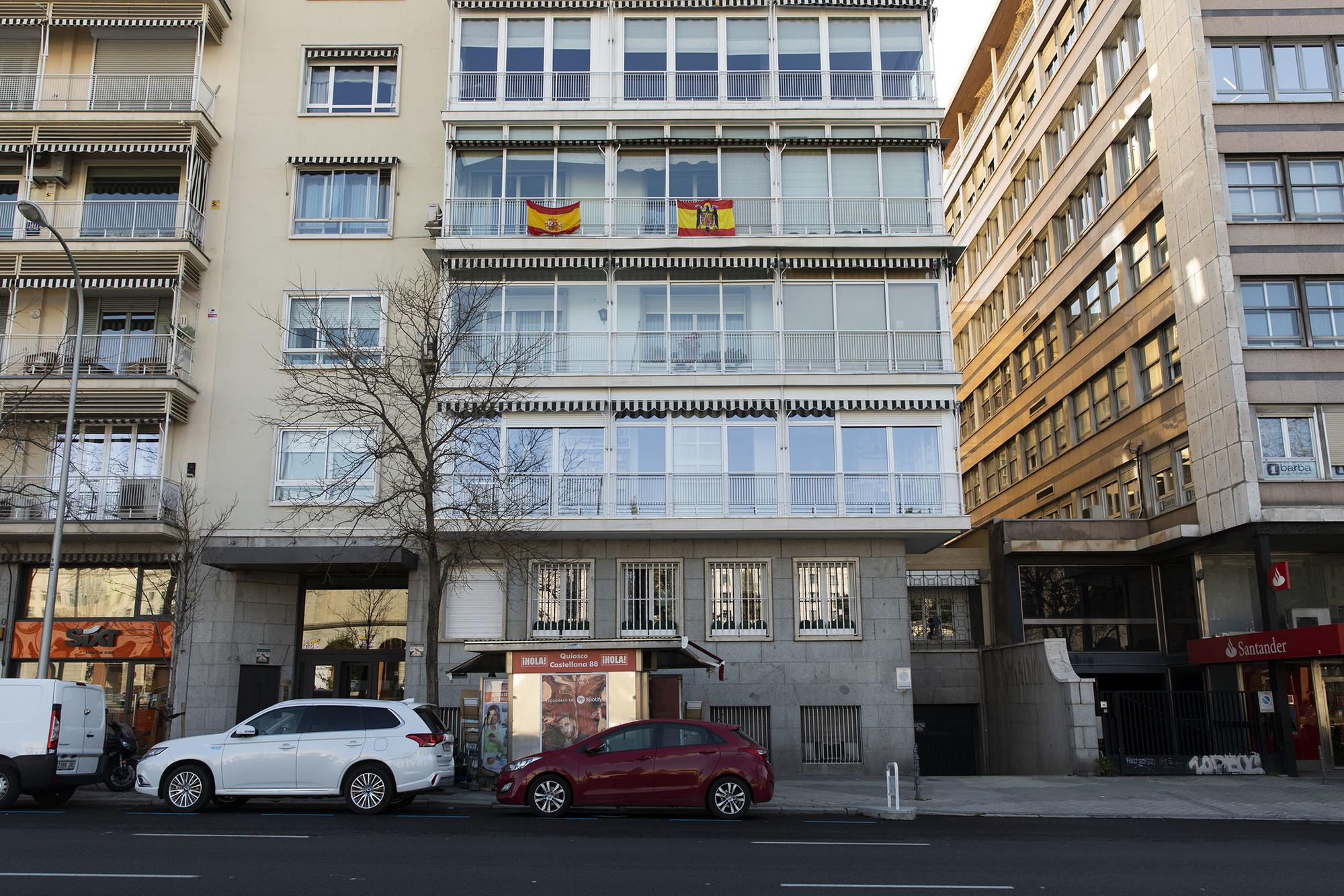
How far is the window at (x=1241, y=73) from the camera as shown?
27.3 metres

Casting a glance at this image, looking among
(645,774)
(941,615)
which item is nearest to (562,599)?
(645,774)

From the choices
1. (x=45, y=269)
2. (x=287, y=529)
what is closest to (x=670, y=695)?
(x=287, y=529)

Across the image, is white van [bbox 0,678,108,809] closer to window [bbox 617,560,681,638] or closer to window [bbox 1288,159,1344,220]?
window [bbox 617,560,681,638]

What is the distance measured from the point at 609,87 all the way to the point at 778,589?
1308cm

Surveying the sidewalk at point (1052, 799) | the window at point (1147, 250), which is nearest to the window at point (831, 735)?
the sidewalk at point (1052, 799)

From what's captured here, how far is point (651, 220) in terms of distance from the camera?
26.6m

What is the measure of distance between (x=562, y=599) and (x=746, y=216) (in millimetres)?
10237

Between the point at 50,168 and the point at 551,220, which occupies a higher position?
the point at 50,168

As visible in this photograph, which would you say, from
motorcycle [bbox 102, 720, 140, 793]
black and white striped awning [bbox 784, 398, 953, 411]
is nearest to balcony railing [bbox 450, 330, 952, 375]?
black and white striped awning [bbox 784, 398, 953, 411]

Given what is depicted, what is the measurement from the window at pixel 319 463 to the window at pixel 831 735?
37.4ft

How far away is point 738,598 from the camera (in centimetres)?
2533

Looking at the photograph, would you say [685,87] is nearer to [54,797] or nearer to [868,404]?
[868,404]

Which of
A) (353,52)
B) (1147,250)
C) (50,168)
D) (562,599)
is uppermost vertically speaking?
(353,52)

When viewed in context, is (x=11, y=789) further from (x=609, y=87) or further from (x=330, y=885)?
(x=609, y=87)
